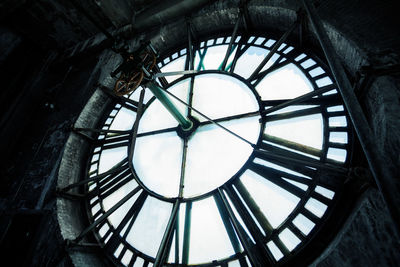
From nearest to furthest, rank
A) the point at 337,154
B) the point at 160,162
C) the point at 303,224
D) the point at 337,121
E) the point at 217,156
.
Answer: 1. the point at 303,224
2. the point at 337,154
3. the point at 337,121
4. the point at 217,156
5. the point at 160,162

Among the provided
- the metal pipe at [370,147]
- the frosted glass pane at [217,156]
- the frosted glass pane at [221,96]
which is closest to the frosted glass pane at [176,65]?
the frosted glass pane at [221,96]

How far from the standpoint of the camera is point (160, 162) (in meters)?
2.62

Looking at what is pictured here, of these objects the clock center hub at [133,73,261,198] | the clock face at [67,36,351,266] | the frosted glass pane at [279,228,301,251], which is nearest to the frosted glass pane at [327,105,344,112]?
the clock face at [67,36,351,266]

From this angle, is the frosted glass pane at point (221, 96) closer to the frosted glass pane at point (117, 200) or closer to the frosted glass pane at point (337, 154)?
the frosted glass pane at point (337, 154)

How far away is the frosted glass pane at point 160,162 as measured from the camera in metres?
2.44

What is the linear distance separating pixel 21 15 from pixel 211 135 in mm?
4941

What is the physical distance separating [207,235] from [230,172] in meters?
0.62

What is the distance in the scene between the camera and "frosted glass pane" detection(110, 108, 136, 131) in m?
3.37

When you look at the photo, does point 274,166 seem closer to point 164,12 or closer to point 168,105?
point 168,105

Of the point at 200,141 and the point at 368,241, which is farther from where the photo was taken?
the point at 200,141

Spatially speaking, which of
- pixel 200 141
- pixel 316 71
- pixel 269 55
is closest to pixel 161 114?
pixel 200 141

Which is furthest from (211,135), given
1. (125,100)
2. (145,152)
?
(125,100)

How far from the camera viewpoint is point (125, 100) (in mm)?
3576

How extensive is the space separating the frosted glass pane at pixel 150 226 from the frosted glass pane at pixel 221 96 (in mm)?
1115
